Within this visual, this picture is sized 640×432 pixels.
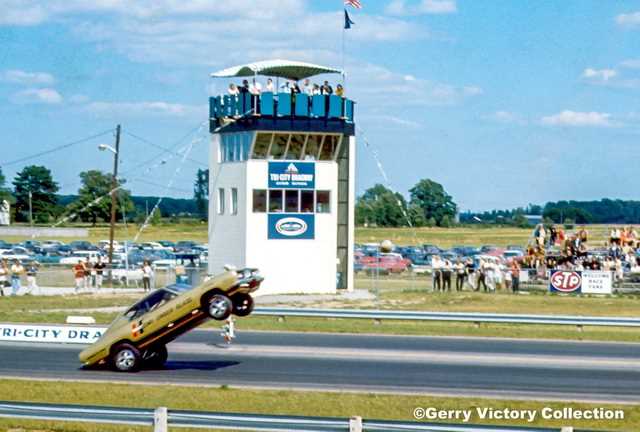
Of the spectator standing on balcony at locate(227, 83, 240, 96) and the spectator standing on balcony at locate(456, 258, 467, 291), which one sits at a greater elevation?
the spectator standing on balcony at locate(227, 83, 240, 96)

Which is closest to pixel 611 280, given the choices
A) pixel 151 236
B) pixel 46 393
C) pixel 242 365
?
pixel 242 365

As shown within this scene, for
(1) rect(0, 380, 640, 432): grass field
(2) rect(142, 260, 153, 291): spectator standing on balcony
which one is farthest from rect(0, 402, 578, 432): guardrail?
(2) rect(142, 260, 153, 291): spectator standing on balcony

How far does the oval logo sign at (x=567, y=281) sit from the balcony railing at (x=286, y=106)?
11.2 meters

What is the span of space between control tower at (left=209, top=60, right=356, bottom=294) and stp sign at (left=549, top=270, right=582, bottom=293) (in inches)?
374

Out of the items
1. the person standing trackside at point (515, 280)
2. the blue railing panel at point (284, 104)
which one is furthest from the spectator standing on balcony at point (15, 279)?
the person standing trackside at point (515, 280)

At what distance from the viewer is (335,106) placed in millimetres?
45344

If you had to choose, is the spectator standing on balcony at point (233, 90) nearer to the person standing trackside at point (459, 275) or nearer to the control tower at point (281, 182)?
the control tower at point (281, 182)

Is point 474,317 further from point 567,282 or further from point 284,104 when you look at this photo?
point 567,282

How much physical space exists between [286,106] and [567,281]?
559 inches

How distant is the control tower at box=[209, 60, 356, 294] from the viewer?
44375 millimetres

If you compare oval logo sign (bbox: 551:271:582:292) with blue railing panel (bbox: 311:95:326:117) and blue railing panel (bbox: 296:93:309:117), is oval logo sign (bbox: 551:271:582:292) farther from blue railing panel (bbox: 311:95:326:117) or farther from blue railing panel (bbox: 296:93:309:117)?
blue railing panel (bbox: 296:93:309:117)

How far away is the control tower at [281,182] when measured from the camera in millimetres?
44375

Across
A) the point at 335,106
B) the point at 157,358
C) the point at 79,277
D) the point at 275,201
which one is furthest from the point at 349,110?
the point at 157,358

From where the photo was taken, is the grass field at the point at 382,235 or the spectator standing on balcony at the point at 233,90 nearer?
the spectator standing on balcony at the point at 233,90
